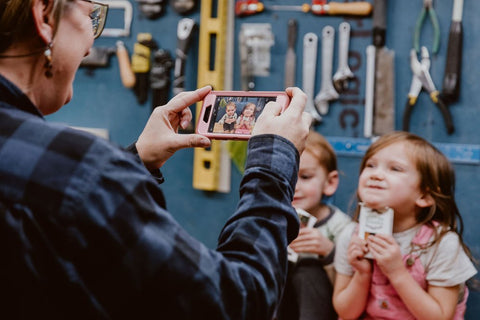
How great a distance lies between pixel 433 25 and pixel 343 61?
404 mm

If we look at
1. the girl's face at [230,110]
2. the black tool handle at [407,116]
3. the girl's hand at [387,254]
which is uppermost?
the girl's face at [230,110]

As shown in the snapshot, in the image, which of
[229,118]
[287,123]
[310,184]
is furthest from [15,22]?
[310,184]

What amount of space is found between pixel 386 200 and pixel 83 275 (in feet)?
4.05

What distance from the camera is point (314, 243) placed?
1778 mm

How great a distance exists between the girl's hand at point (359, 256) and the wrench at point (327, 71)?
→ 0.97 m

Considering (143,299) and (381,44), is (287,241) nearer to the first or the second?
(143,299)

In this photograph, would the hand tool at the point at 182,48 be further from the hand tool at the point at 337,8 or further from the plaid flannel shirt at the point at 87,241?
the plaid flannel shirt at the point at 87,241

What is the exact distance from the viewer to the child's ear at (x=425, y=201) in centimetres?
166

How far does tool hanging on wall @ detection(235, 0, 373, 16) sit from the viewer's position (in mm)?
2373

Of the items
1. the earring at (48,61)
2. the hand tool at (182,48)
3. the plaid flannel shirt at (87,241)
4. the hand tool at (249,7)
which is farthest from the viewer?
the hand tool at (182,48)

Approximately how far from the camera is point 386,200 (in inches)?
64.7

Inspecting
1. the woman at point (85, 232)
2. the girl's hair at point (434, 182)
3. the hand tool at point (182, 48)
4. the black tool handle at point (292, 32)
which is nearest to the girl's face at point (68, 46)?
the woman at point (85, 232)

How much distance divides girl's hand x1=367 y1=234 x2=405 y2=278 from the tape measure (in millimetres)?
1255

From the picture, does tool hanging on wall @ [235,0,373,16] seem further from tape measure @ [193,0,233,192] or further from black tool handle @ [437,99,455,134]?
black tool handle @ [437,99,455,134]
